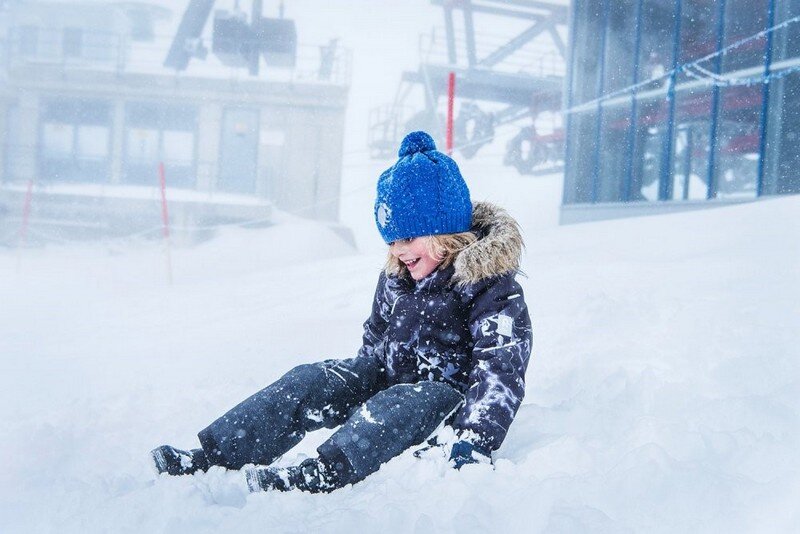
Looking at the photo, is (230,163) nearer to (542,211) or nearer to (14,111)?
(14,111)

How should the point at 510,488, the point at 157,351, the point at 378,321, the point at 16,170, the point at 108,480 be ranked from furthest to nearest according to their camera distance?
1. the point at 16,170
2. the point at 157,351
3. the point at 378,321
4. the point at 108,480
5. the point at 510,488

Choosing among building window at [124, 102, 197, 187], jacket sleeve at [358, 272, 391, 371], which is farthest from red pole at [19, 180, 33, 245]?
jacket sleeve at [358, 272, 391, 371]

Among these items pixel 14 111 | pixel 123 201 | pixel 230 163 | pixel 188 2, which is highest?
pixel 188 2

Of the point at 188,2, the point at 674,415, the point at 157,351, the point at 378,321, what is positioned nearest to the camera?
the point at 674,415

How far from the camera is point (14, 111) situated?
17328mm

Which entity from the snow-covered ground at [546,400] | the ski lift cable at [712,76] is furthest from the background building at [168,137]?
the snow-covered ground at [546,400]

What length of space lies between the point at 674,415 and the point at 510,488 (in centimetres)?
77

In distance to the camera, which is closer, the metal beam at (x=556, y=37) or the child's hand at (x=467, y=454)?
the child's hand at (x=467, y=454)

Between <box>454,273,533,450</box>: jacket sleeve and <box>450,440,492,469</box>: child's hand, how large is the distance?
17 millimetres

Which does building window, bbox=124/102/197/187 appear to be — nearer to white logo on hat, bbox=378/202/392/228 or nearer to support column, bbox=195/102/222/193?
support column, bbox=195/102/222/193

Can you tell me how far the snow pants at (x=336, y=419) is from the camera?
1.51 m

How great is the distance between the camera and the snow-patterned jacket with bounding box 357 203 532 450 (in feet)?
5.29

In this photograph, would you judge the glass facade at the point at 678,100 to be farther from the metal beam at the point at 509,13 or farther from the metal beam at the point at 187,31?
the metal beam at the point at 187,31

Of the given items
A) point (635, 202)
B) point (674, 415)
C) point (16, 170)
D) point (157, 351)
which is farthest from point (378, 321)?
point (16, 170)
